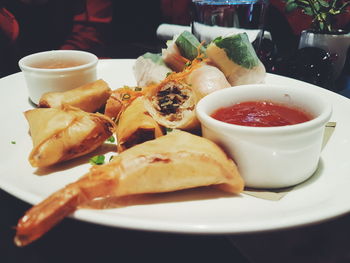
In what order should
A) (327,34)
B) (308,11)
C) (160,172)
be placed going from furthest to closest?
(308,11) → (327,34) → (160,172)

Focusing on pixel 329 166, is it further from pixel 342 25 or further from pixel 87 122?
pixel 342 25

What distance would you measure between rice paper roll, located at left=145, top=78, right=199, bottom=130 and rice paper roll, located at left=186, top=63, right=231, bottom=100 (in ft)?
0.49

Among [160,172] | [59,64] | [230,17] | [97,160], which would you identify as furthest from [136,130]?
[230,17]

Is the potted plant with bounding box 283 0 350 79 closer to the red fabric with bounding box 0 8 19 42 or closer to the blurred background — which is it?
the blurred background

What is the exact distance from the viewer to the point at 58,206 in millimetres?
1318

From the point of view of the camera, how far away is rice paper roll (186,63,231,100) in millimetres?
2447

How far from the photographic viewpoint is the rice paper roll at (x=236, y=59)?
2619mm

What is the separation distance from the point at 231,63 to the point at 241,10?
3.19 ft

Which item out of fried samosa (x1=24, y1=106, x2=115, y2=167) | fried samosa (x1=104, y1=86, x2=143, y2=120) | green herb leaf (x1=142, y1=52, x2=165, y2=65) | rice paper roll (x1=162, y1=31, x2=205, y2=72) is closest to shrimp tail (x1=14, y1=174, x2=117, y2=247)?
fried samosa (x1=24, y1=106, x2=115, y2=167)

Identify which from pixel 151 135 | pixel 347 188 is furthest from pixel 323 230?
pixel 151 135

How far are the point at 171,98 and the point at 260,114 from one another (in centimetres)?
64

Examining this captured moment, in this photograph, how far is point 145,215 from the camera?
57.1 inches

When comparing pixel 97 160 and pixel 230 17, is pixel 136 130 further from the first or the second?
pixel 230 17

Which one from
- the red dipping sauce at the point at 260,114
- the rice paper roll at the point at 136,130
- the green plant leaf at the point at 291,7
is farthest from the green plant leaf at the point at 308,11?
the rice paper roll at the point at 136,130
